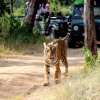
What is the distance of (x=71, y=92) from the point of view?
7.45 meters

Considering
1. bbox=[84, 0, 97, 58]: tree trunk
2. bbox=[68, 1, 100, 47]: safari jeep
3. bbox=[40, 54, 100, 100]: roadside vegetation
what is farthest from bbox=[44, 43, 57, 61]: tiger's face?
bbox=[68, 1, 100, 47]: safari jeep

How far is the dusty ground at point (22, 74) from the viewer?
940cm

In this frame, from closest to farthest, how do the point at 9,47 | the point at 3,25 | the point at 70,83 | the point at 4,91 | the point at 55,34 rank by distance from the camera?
the point at 70,83 < the point at 4,91 < the point at 9,47 < the point at 3,25 < the point at 55,34

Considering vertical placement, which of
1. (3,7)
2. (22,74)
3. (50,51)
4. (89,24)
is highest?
(3,7)

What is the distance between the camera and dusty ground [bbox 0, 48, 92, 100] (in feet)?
30.8

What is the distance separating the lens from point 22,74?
11273 mm

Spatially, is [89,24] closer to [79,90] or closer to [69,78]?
[69,78]

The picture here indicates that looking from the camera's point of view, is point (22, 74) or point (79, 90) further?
point (22, 74)

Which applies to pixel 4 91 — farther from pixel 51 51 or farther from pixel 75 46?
pixel 75 46

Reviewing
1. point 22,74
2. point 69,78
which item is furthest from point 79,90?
point 22,74

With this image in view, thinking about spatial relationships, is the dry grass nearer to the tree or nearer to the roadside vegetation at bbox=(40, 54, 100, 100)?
the roadside vegetation at bbox=(40, 54, 100, 100)

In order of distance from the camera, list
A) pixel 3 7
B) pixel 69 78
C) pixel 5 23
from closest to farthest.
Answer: pixel 69 78, pixel 3 7, pixel 5 23

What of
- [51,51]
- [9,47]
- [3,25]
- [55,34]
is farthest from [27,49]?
[51,51]

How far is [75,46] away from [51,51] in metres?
10.0
